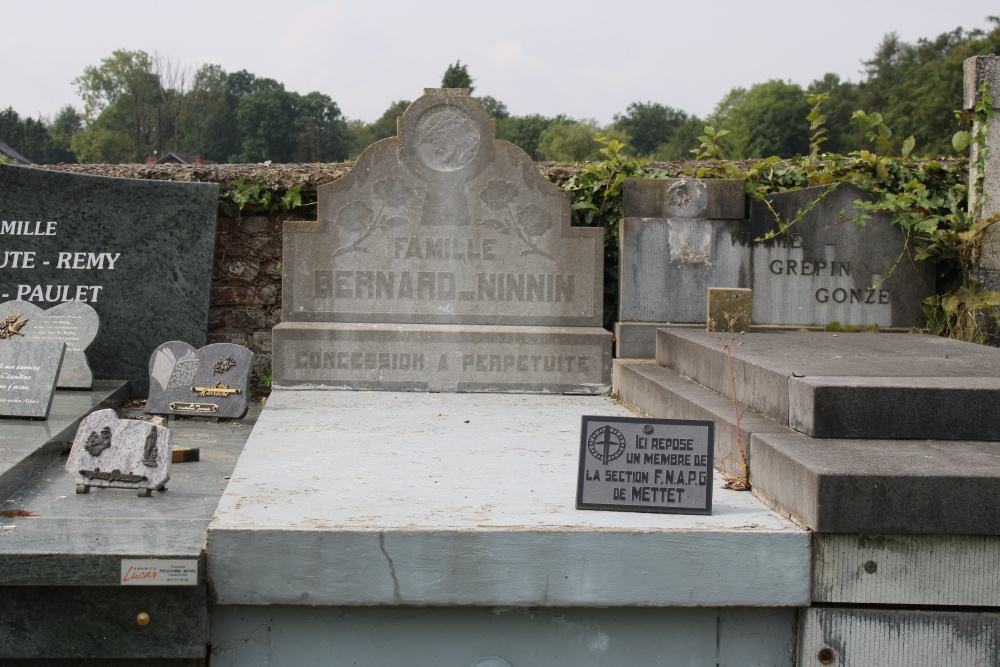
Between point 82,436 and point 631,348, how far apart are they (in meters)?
3.66

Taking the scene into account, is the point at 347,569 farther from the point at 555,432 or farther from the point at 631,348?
the point at 631,348

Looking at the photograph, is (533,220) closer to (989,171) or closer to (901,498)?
(989,171)

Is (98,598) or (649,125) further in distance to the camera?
(649,125)

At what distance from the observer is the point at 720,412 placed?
4316 mm

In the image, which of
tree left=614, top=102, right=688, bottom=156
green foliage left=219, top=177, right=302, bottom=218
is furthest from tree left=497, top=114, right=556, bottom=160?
green foliage left=219, top=177, right=302, bottom=218

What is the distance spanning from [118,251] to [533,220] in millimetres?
2879

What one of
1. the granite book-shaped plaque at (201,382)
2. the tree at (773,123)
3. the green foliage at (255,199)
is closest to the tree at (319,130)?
the tree at (773,123)

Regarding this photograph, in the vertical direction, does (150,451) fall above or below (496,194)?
below

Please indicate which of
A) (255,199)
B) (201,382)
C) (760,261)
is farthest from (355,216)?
(760,261)

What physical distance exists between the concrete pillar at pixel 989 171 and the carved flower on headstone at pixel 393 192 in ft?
12.2

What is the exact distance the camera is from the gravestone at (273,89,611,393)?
6.33 meters

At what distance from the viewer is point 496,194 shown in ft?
21.1

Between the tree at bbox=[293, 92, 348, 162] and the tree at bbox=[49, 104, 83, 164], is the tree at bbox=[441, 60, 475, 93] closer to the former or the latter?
the tree at bbox=[293, 92, 348, 162]

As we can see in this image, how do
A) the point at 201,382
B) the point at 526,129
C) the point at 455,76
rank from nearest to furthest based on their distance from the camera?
the point at 201,382, the point at 455,76, the point at 526,129
